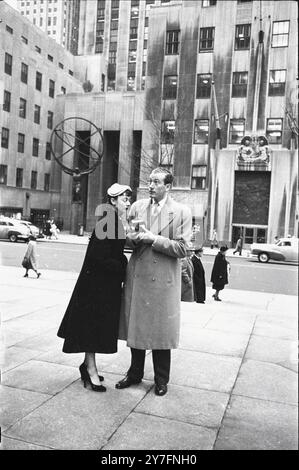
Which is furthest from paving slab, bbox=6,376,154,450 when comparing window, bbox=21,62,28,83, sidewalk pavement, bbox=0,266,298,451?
window, bbox=21,62,28,83

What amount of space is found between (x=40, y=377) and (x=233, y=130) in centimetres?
244

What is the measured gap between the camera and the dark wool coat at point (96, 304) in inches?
118

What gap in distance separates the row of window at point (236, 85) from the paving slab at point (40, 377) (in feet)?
8.11

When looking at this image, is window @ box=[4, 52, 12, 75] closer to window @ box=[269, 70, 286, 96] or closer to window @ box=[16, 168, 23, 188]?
window @ box=[16, 168, 23, 188]

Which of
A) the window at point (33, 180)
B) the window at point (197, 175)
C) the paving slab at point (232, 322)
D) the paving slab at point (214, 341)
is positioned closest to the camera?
the window at point (197, 175)

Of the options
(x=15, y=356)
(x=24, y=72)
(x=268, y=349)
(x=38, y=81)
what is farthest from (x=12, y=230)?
(x=268, y=349)

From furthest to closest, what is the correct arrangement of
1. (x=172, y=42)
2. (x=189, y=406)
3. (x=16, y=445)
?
(x=172, y=42)
(x=189, y=406)
(x=16, y=445)

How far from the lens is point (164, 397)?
294 centimetres

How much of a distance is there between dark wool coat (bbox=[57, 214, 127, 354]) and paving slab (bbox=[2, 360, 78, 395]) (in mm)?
289

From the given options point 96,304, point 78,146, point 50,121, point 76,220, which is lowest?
point 96,304

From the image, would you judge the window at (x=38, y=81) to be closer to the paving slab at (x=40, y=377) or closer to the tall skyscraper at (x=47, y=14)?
the tall skyscraper at (x=47, y=14)

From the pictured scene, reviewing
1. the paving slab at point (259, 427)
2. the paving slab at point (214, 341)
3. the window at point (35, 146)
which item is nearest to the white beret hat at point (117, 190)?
the window at point (35, 146)

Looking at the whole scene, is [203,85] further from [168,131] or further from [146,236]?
[146,236]

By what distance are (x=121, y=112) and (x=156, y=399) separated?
8.26ft
